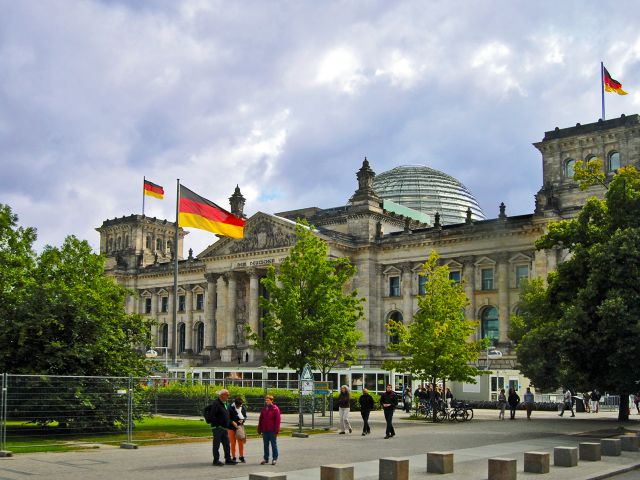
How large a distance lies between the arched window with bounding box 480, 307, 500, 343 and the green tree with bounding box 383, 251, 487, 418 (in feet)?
85.4

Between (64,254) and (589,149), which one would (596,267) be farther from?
(589,149)

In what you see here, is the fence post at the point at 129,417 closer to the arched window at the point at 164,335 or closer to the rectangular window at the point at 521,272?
the rectangular window at the point at 521,272

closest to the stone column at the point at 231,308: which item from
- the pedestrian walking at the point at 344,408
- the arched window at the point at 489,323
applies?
the arched window at the point at 489,323

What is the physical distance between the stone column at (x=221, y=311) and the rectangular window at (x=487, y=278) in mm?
27895

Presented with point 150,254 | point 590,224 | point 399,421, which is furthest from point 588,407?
point 150,254

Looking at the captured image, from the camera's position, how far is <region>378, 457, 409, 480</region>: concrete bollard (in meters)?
18.1

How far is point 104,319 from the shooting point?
32625mm

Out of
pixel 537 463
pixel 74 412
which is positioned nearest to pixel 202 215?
pixel 74 412

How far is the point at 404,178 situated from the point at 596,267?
7497 centimetres

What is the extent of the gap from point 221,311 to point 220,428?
67.4 meters

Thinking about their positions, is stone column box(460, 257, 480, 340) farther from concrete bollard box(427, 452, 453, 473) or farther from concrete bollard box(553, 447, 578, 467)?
concrete bollard box(427, 452, 453, 473)

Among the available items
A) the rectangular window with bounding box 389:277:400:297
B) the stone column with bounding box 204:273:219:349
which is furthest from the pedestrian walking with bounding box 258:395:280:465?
the stone column with bounding box 204:273:219:349

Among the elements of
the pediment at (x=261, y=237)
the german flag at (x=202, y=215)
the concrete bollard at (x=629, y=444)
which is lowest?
the concrete bollard at (x=629, y=444)

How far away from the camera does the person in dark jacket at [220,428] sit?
74.6 ft
